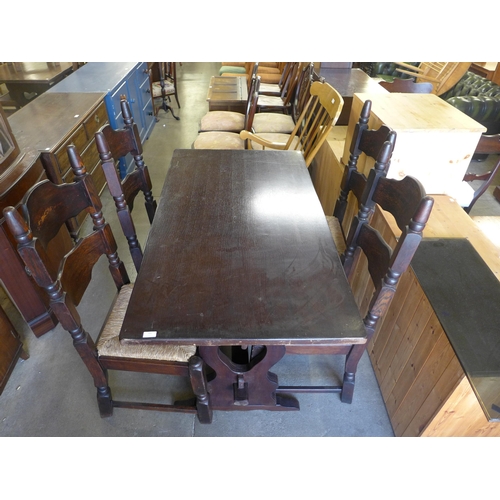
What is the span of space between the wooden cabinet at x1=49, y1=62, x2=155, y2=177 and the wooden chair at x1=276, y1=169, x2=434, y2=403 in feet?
7.67

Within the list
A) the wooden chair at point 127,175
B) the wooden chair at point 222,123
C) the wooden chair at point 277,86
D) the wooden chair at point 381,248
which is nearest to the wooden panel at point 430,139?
the wooden chair at point 381,248

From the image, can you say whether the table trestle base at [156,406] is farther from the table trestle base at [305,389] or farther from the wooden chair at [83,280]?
the table trestle base at [305,389]

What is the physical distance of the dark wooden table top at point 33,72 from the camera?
113 inches

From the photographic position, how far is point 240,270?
1.15 metres

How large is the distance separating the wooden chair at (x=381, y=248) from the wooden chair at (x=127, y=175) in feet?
2.88

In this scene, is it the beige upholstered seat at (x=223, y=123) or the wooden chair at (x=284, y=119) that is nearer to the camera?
the wooden chair at (x=284, y=119)

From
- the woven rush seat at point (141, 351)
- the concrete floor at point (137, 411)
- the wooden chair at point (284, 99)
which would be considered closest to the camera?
the woven rush seat at point (141, 351)

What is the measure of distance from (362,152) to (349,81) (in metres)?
1.57

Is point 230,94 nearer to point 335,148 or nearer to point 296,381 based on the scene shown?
point 335,148

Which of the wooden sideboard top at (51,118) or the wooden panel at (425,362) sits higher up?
the wooden sideboard top at (51,118)

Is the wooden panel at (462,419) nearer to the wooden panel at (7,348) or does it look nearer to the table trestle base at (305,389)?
the table trestle base at (305,389)

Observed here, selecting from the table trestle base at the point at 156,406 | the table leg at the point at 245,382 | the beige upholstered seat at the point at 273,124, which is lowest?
the table trestle base at the point at 156,406

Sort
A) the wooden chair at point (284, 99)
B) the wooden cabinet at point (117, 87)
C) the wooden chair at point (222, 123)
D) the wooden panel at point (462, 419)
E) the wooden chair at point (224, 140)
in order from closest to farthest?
the wooden panel at point (462, 419) → the wooden chair at point (224, 140) → the wooden cabinet at point (117, 87) → the wooden chair at point (222, 123) → the wooden chair at point (284, 99)
